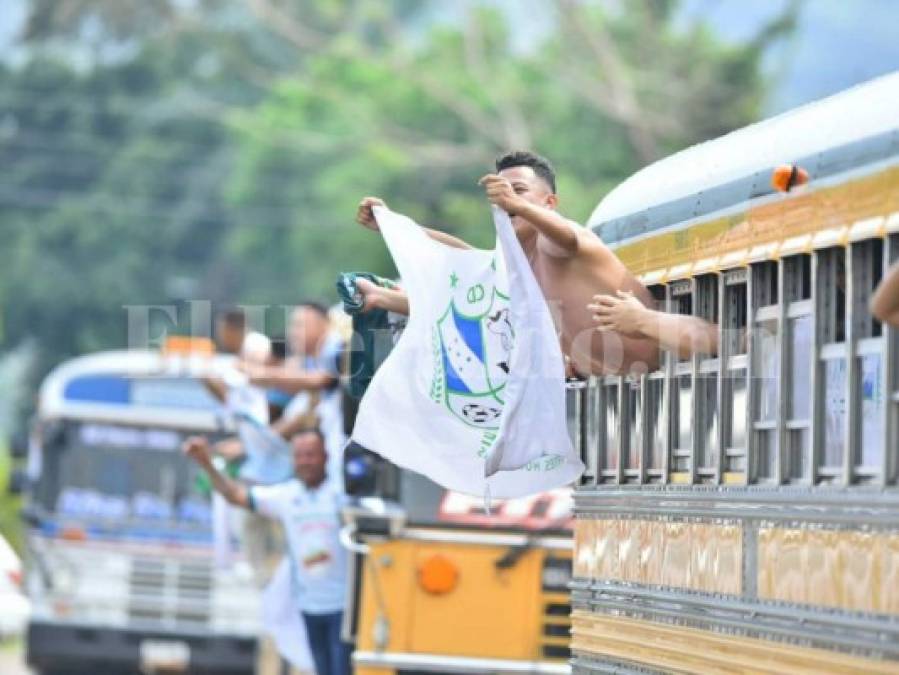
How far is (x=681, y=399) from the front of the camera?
30.5 feet

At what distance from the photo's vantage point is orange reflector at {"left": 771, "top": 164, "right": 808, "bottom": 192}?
802 centimetres

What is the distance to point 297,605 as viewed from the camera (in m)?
14.3

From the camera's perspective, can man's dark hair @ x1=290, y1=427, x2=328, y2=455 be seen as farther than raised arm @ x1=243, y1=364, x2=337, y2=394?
No

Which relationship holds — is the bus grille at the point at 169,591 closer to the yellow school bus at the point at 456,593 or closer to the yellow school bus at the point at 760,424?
the yellow school bus at the point at 456,593

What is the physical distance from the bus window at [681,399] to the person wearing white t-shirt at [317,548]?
15.9 feet

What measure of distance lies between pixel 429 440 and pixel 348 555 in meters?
4.10

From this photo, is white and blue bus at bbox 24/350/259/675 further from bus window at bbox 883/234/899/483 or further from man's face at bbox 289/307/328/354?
bus window at bbox 883/234/899/483

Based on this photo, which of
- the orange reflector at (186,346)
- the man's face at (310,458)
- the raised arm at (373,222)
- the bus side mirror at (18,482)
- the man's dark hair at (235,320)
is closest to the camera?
the raised arm at (373,222)

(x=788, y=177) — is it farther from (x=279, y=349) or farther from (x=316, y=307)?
(x=279, y=349)

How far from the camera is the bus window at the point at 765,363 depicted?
825 centimetres

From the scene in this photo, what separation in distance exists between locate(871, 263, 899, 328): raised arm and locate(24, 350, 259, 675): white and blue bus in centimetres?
1570

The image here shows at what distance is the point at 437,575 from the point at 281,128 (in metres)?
45.4

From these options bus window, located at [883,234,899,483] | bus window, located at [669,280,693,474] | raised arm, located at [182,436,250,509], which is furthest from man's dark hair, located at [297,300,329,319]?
bus window, located at [883,234,899,483]

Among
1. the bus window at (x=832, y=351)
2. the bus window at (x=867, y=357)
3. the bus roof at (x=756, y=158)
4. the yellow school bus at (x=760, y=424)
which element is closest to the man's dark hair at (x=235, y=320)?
the bus roof at (x=756, y=158)
